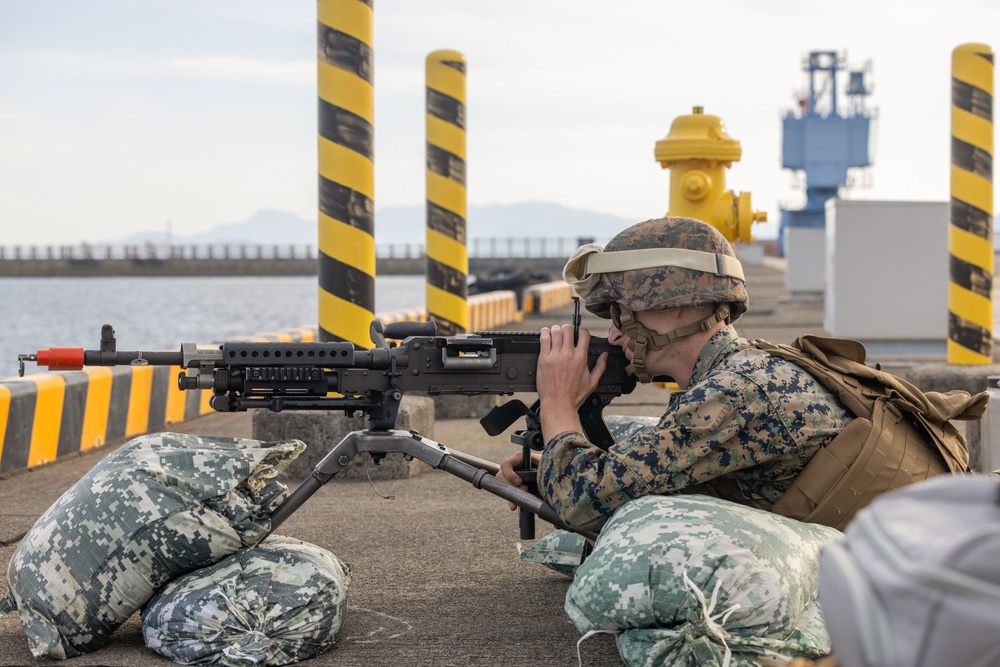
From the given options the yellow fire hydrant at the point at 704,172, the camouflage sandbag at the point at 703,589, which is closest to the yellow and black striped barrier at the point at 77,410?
the yellow fire hydrant at the point at 704,172

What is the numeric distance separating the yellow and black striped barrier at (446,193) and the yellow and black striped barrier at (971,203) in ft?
11.7

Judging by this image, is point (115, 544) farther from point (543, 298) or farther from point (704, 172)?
point (543, 298)

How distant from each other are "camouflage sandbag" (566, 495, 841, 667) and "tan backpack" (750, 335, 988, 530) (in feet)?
0.53

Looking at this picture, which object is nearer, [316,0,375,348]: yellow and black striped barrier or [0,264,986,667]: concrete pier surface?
[0,264,986,667]: concrete pier surface

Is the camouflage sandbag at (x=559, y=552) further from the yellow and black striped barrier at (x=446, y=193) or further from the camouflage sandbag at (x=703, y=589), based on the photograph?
the yellow and black striped barrier at (x=446, y=193)

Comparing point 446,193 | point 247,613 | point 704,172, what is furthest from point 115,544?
point 446,193

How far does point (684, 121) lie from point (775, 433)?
528 cm

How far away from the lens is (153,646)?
392 cm

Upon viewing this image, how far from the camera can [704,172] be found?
851cm

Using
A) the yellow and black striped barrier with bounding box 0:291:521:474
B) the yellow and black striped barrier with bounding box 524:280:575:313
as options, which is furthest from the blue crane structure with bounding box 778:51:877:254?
the yellow and black striped barrier with bounding box 0:291:521:474

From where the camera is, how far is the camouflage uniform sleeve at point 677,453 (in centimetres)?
354

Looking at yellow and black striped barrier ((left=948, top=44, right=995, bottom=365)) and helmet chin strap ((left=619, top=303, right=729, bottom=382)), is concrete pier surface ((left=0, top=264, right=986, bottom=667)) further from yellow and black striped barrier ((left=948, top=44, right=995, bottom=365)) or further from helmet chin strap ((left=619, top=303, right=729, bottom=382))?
yellow and black striped barrier ((left=948, top=44, right=995, bottom=365))

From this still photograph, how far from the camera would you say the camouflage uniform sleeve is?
3.54 m

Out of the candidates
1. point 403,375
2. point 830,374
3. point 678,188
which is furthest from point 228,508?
point 678,188
